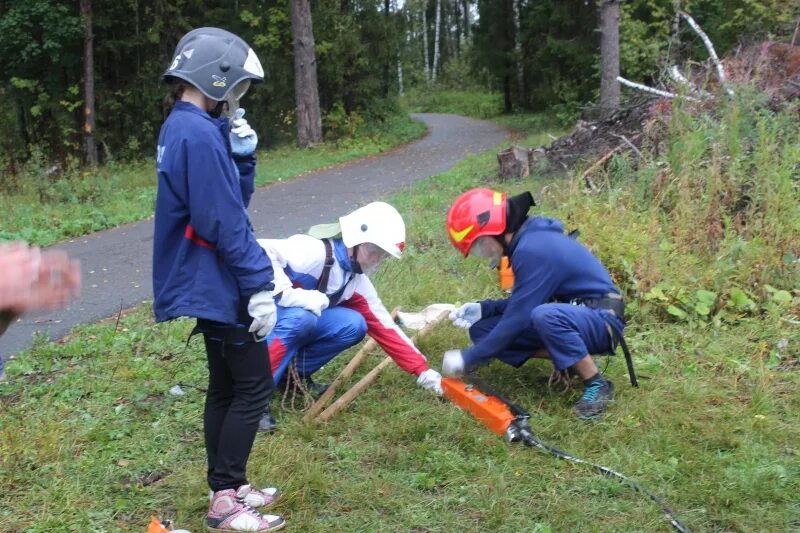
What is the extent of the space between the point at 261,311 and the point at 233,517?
0.85m

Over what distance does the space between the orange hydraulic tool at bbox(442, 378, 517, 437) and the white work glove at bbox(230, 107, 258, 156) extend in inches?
68.1

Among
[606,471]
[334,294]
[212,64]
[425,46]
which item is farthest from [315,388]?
[425,46]

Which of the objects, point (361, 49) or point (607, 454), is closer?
point (607, 454)

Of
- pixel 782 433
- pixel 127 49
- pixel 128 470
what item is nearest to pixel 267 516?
pixel 128 470

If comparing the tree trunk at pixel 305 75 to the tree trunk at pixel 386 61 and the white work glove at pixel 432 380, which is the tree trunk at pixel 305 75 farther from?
the white work glove at pixel 432 380

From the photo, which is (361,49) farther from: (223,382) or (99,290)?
(223,382)

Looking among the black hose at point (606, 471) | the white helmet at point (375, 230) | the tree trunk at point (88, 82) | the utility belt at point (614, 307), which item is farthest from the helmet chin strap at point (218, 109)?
the tree trunk at point (88, 82)

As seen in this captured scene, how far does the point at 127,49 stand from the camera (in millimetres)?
22844

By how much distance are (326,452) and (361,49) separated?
64.4 ft

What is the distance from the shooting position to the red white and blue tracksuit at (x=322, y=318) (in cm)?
371

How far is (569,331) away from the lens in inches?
149

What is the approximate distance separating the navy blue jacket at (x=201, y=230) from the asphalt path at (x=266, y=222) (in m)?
3.24

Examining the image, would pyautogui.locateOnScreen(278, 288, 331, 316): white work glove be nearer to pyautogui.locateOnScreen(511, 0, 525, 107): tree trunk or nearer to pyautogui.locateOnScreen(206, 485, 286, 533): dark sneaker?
pyautogui.locateOnScreen(206, 485, 286, 533): dark sneaker

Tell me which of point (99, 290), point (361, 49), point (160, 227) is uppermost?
point (361, 49)
